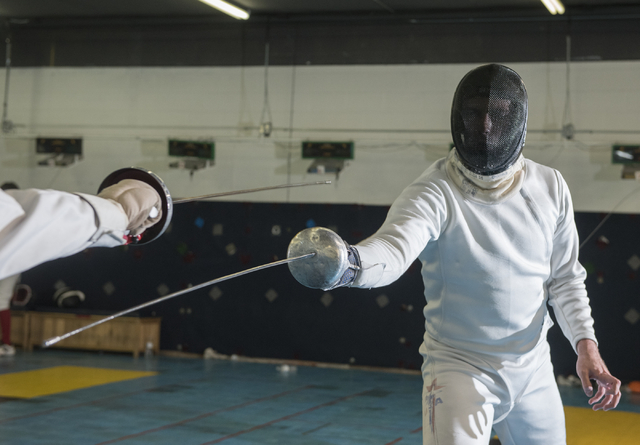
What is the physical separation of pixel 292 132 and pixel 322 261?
22.4ft

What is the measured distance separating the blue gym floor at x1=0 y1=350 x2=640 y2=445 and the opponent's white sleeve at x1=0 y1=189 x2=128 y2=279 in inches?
127

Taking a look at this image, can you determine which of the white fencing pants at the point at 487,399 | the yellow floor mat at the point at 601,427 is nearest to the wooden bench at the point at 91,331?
the yellow floor mat at the point at 601,427

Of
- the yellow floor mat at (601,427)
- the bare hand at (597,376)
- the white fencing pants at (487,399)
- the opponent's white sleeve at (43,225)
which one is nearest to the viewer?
the opponent's white sleeve at (43,225)

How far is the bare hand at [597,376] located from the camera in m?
1.80

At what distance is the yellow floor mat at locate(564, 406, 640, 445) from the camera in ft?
14.2

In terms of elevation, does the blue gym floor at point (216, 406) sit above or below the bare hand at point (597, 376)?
below

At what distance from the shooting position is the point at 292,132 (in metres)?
7.93

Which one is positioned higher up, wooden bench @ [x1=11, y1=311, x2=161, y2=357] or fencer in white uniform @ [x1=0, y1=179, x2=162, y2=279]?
fencer in white uniform @ [x1=0, y1=179, x2=162, y2=279]

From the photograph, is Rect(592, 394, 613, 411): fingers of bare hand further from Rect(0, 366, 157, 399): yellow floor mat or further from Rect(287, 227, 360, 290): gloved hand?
Rect(0, 366, 157, 399): yellow floor mat

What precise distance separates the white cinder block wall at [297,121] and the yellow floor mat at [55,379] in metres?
2.42

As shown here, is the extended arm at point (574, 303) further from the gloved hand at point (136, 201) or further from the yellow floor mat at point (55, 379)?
the yellow floor mat at point (55, 379)

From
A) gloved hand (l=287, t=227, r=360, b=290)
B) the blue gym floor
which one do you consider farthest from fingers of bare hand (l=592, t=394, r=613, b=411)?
the blue gym floor

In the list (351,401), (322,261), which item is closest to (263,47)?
(351,401)

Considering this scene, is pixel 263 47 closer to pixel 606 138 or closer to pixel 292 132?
pixel 292 132
